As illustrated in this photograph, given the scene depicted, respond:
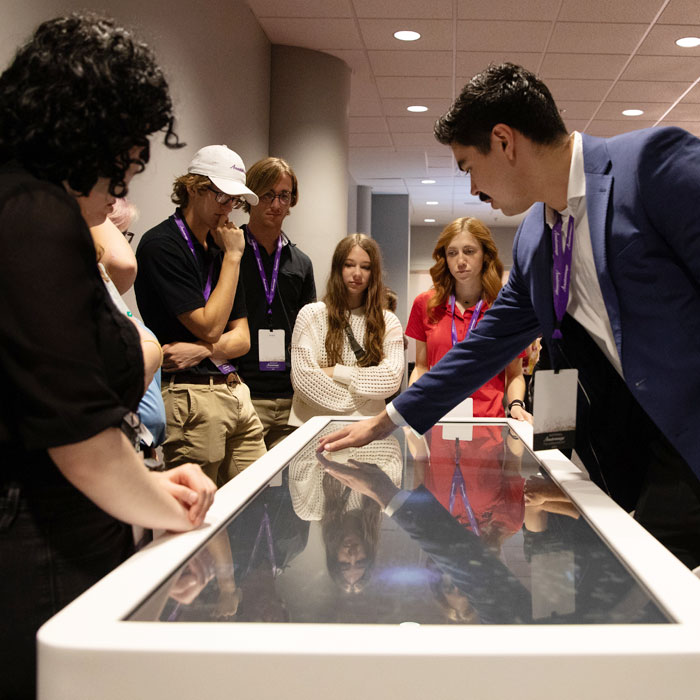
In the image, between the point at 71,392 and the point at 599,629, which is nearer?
the point at 599,629

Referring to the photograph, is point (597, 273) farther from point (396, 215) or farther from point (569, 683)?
point (396, 215)

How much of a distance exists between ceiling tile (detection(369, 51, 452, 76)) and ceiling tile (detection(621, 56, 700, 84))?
4.74 feet

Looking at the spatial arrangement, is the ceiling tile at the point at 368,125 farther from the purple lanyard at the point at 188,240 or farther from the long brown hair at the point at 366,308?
the purple lanyard at the point at 188,240

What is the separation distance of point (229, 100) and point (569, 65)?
3001 mm

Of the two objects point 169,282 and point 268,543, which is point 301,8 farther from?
point 268,543

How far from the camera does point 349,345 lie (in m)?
3.04

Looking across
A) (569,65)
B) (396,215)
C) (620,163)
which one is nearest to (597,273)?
(620,163)

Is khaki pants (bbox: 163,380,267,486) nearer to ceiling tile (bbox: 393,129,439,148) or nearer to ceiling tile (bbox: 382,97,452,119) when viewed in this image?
ceiling tile (bbox: 382,97,452,119)

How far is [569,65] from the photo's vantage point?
6117mm

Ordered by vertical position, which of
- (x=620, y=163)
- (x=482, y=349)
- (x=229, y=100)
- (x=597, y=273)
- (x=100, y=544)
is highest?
(x=229, y=100)

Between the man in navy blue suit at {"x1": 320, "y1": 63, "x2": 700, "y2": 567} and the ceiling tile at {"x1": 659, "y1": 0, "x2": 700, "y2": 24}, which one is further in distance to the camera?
the ceiling tile at {"x1": 659, "y1": 0, "x2": 700, "y2": 24}

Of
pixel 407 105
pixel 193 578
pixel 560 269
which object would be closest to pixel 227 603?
pixel 193 578

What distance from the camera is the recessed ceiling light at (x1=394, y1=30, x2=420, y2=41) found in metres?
5.47

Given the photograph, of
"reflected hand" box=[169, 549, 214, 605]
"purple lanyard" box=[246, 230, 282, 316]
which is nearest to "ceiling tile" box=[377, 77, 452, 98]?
"purple lanyard" box=[246, 230, 282, 316]
